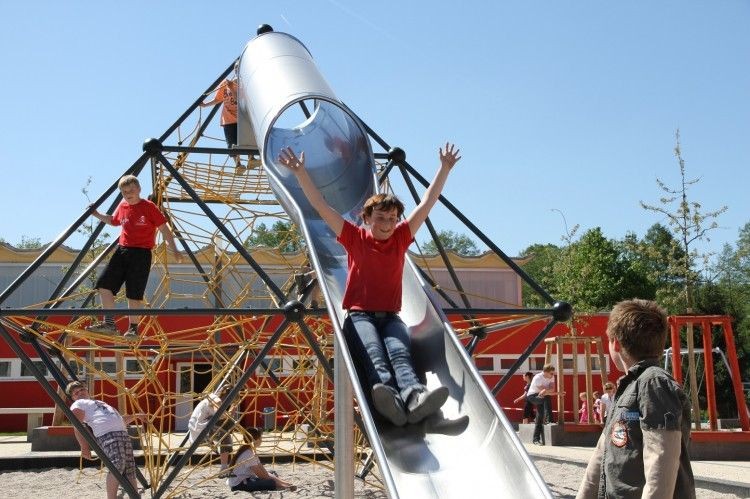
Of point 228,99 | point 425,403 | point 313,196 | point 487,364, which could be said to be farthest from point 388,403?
point 487,364

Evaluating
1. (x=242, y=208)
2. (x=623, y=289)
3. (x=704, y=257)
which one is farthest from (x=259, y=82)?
(x=623, y=289)

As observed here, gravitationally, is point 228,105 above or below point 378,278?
above

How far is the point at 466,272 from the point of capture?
29703 millimetres

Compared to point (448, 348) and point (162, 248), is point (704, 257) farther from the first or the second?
point (448, 348)

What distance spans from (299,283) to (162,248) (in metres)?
1.67

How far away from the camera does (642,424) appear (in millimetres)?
2646

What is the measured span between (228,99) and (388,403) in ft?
16.3

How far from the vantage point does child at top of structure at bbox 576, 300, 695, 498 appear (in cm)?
259

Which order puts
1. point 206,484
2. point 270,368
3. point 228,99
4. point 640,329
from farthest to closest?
point 206,484, point 228,99, point 270,368, point 640,329

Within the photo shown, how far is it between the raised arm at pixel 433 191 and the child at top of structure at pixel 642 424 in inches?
77.1

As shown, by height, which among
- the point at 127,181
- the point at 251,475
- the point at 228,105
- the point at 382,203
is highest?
the point at 228,105

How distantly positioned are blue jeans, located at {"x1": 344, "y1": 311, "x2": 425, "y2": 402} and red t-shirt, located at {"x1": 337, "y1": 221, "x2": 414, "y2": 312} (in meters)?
0.06

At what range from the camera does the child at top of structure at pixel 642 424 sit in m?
2.59

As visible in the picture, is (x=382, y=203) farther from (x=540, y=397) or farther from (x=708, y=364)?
(x=540, y=397)
